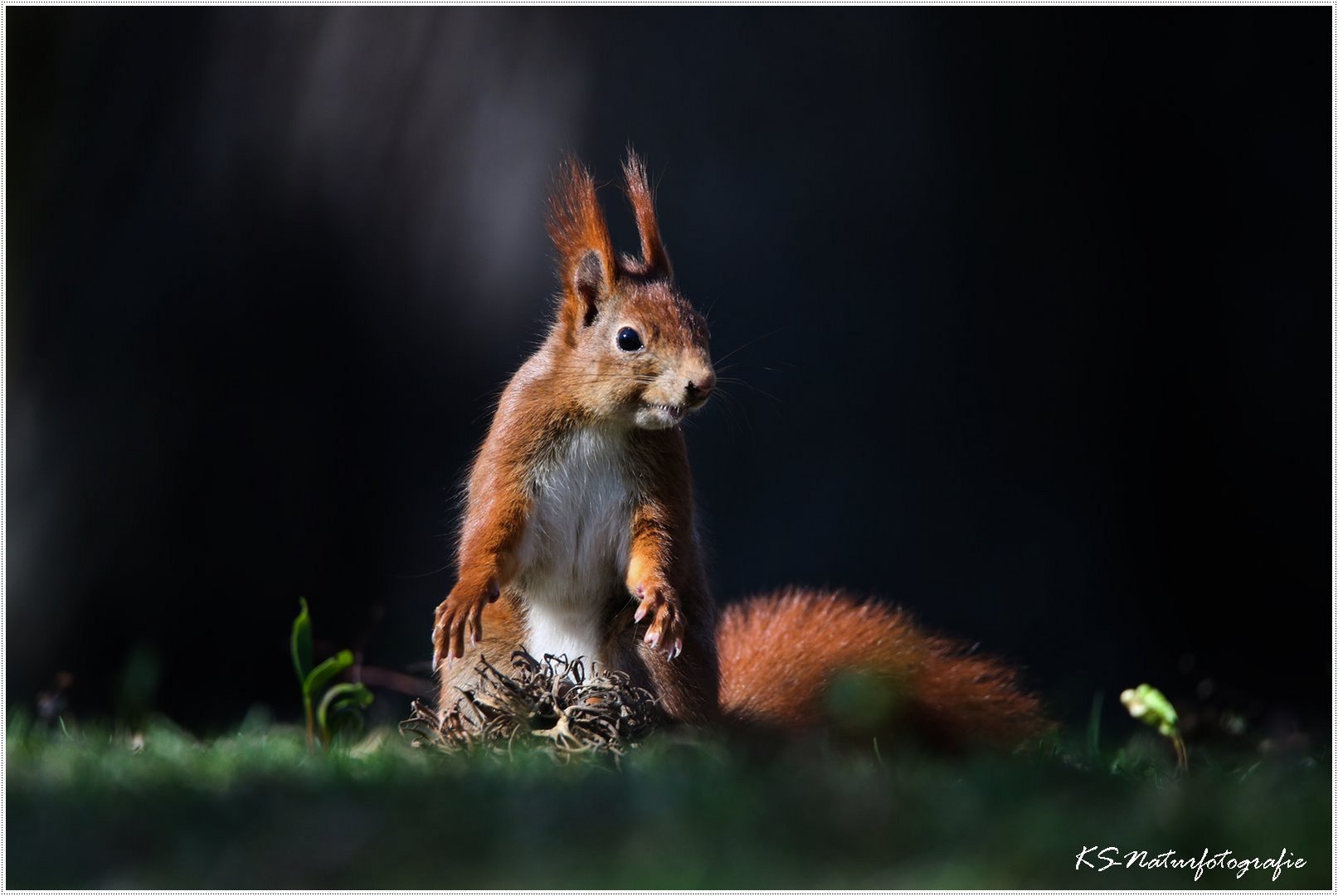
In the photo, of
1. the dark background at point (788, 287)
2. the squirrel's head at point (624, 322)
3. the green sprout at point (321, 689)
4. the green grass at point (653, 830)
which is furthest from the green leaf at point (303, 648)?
the dark background at point (788, 287)

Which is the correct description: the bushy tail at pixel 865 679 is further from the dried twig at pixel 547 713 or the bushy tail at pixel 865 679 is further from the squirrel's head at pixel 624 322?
the squirrel's head at pixel 624 322

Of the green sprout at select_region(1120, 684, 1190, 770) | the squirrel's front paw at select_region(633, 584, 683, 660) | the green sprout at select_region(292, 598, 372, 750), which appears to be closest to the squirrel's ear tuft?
the squirrel's front paw at select_region(633, 584, 683, 660)

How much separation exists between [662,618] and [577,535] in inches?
12.6

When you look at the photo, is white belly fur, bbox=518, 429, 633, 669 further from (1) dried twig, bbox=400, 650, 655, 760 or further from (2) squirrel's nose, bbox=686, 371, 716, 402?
(2) squirrel's nose, bbox=686, 371, 716, 402

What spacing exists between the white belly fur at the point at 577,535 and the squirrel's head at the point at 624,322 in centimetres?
10

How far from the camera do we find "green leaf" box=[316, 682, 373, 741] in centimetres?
315

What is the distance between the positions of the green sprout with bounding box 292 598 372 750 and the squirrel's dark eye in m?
0.97

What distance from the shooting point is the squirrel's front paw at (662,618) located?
252 centimetres

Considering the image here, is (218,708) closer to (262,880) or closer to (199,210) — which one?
(199,210)

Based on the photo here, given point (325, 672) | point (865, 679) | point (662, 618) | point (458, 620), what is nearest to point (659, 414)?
point (662, 618)

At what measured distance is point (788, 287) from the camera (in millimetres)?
4895

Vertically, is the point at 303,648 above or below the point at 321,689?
above

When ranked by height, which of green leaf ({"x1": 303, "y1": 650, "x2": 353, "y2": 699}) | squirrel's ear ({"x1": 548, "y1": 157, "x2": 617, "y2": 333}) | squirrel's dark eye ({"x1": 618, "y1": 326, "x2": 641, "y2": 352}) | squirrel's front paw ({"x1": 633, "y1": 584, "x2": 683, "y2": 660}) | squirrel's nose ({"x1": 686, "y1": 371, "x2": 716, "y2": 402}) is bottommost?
green leaf ({"x1": 303, "y1": 650, "x2": 353, "y2": 699})

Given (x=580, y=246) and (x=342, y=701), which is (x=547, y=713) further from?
(x=580, y=246)
